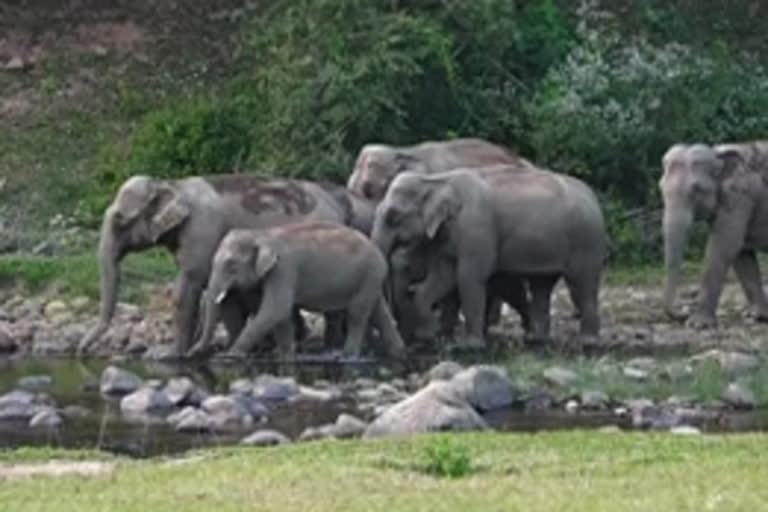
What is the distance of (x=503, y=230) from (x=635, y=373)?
451 cm

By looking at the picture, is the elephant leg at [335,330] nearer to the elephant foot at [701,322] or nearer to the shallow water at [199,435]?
the shallow water at [199,435]

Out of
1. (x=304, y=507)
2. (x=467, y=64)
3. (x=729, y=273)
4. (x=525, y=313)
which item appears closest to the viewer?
(x=304, y=507)

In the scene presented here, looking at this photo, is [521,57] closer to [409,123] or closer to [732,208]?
[409,123]

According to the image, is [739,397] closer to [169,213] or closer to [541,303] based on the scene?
[541,303]

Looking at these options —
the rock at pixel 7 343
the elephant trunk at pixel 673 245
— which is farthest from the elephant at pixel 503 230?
the rock at pixel 7 343

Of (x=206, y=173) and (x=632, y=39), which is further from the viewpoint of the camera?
(x=632, y=39)

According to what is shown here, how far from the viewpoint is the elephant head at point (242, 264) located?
25.5 m

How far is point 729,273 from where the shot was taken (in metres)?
Result: 31.7

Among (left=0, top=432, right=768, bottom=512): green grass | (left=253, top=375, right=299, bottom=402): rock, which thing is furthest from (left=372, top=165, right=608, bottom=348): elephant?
(left=0, top=432, right=768, bottom=512): green grass

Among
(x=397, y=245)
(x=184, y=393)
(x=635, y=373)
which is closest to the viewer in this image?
(x=184, y=393)

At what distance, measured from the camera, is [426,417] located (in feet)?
63.3

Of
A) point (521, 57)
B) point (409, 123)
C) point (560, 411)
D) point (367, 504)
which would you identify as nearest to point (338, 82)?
point (409, 123)

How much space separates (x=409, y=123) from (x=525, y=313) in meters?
5.87

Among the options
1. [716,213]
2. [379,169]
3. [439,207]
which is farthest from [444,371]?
[716,213]
